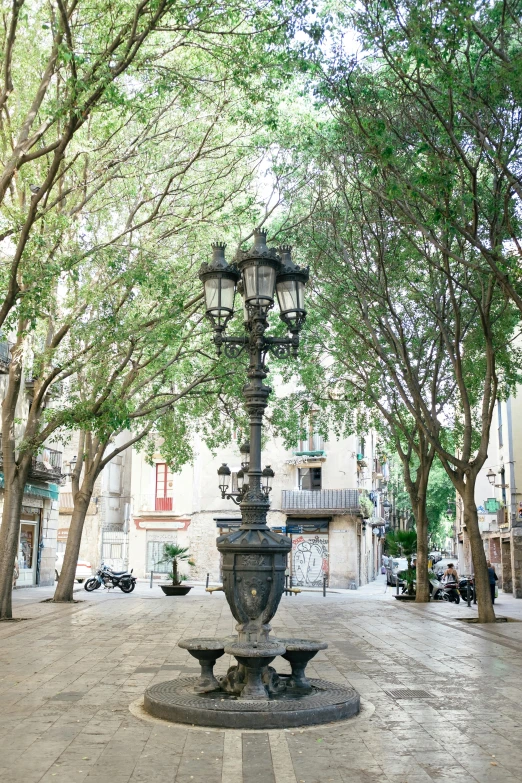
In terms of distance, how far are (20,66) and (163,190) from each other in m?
4.10

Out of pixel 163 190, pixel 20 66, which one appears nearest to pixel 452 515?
pixel 163 190

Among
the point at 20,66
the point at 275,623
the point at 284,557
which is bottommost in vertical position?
the point at 275,623

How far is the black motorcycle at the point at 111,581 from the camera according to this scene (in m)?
27.7

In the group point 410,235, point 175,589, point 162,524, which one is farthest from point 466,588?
point 162,524

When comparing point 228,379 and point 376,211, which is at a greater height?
point 376,211

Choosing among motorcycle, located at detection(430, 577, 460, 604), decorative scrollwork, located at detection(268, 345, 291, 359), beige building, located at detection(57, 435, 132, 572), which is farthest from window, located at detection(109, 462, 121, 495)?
decorative scrollwork, located at detection(268, 345, 291, 359)

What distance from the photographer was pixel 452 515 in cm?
6275

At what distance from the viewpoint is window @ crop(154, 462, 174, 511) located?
1626 inches

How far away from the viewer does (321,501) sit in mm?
38438

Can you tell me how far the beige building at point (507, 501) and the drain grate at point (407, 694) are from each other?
21018mm

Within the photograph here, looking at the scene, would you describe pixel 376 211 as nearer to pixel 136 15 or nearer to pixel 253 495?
pixel 136 15

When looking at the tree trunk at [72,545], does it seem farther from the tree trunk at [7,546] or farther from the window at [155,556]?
the window at [155,556]

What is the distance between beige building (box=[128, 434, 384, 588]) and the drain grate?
96.6ft

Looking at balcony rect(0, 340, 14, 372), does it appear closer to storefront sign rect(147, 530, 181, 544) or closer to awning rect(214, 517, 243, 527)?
awning rect(214, 517, 243, 527)
